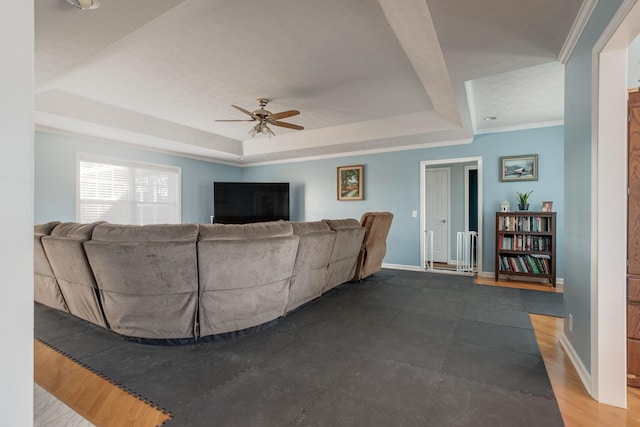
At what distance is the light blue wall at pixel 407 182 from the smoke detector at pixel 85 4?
479cm

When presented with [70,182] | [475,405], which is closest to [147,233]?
[475,405]

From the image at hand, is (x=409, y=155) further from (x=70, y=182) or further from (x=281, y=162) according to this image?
(x=70, y=182)

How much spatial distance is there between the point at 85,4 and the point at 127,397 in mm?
2311

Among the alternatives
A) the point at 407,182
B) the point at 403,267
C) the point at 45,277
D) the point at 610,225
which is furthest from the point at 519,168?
the point at 45,277

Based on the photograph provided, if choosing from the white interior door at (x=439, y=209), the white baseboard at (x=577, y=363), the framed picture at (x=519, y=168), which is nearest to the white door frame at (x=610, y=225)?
the white baseboard at (x=577, y=363)

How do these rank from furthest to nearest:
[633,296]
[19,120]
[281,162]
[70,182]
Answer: [281,162], [70,182], [633,296], [19,120]

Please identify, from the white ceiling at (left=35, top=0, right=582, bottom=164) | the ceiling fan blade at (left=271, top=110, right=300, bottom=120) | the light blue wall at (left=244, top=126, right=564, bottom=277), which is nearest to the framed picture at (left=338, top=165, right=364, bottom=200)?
the light blue wall at (left=244, top=126, right=564, bottom=277)

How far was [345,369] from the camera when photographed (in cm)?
194

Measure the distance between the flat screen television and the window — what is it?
893mm

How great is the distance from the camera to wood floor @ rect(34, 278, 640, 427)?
4.84ft

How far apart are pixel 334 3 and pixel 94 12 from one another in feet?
5.16

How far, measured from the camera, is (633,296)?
1.70 metres

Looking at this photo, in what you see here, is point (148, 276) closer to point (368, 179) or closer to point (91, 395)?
point (91, 395)

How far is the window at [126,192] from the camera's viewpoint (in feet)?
16.0
